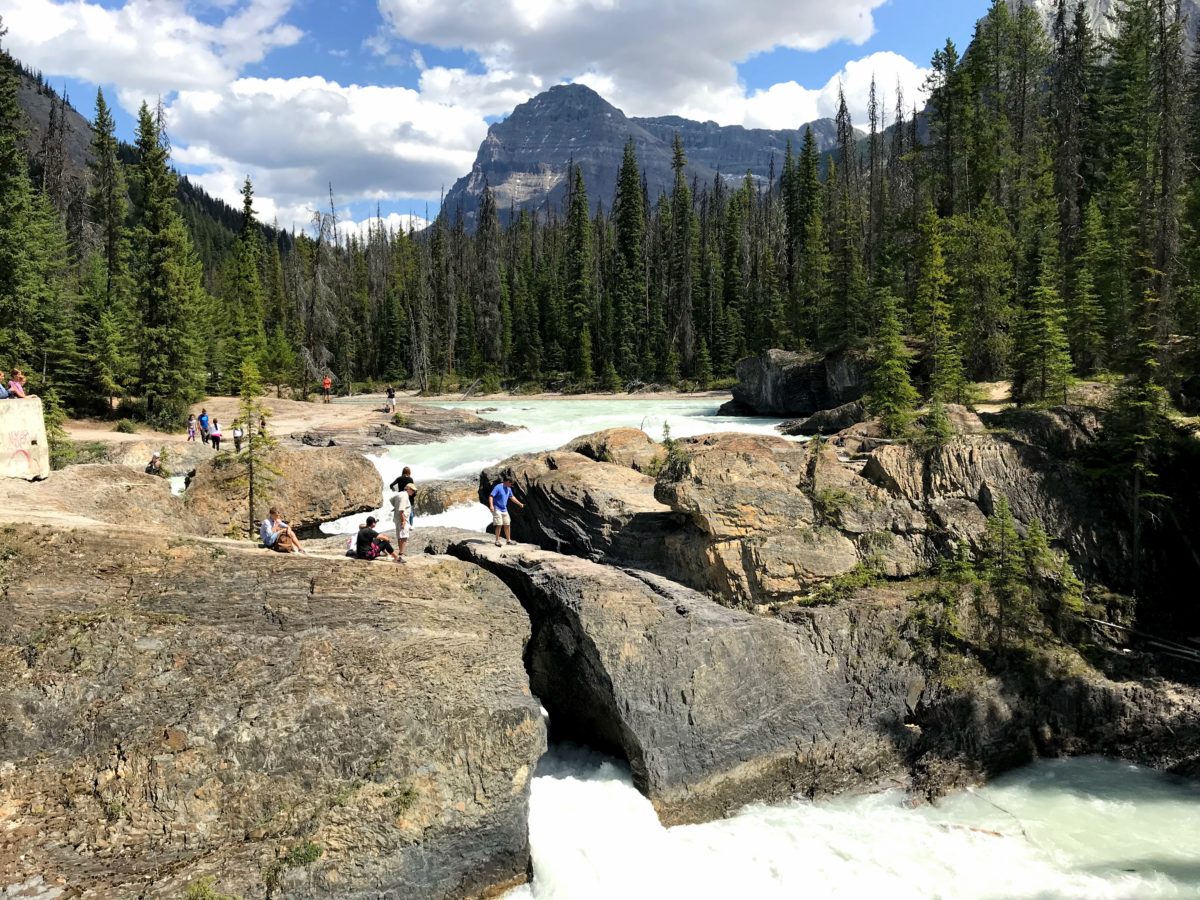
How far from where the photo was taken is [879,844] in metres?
11.0

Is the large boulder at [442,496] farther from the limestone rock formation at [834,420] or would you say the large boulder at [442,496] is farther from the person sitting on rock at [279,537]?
the limestone rock formation at [834,420]

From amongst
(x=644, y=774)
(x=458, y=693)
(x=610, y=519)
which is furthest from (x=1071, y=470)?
(x=458, y=693)

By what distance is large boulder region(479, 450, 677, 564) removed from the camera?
1559 cm

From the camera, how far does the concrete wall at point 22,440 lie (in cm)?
1447

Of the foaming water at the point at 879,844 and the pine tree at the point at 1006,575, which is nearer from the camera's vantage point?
the foaming water at the point at 879,844

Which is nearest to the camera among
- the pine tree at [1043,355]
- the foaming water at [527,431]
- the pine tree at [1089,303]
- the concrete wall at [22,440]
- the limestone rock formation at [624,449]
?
the concrete wall at [22,440]

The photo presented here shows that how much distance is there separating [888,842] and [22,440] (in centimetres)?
1670

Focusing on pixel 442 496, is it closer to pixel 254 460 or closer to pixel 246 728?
pixel 254 460

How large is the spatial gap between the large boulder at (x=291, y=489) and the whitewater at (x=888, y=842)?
1037cm

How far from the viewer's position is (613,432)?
21.5 metres

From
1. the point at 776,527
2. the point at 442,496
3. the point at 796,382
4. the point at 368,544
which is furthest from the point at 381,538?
the point at 796,382

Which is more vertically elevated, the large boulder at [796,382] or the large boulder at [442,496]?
the large boulder at [796,382]

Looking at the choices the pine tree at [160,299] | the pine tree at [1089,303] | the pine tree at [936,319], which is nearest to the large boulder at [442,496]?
the pine tree at [936,319]

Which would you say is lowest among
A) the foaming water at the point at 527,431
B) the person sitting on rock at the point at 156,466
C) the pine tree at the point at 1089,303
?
the foaming water at the point at 527,431
